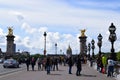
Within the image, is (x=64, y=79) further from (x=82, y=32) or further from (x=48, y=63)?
(x=82, y=32)

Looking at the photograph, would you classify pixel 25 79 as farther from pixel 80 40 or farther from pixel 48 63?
pixel 80 40

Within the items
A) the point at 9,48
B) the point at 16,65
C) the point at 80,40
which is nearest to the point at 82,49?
the point at 80,40

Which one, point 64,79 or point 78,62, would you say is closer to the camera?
point 64,79

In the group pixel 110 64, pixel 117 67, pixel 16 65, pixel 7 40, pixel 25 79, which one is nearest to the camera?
pixel 25 79

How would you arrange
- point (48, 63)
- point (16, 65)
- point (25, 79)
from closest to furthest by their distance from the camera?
point (25, 79) < point (48, 63) < point (16, 65)

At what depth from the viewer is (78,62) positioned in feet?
124

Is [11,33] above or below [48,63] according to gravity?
above

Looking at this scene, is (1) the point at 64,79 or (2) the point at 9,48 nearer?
(1) the point at 64,79

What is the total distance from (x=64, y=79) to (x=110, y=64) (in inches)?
184

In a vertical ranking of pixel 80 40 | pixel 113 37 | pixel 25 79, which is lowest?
pixel 25 79

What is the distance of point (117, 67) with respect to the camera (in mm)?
36281

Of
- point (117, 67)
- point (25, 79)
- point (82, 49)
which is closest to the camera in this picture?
point (25, 79)

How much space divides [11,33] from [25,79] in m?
141

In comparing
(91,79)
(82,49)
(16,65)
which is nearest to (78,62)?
(91,79)
